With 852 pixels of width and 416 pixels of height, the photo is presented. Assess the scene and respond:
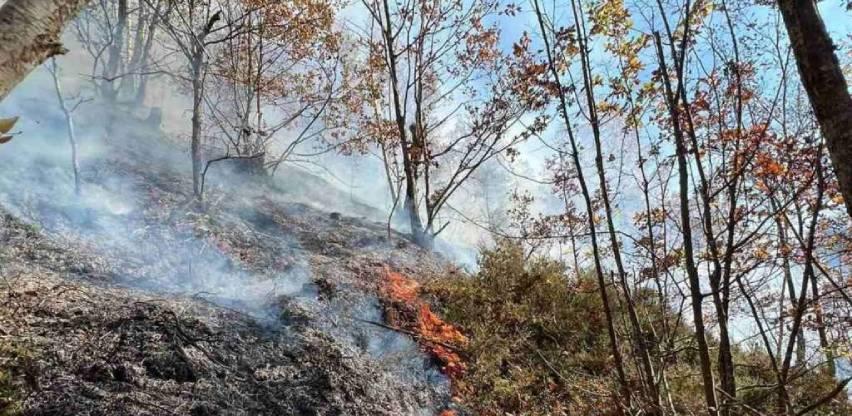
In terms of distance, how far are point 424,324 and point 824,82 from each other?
4651 millimetres

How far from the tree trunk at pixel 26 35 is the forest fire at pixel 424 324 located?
4100 millimetres

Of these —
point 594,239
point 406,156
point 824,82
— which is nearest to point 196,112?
point 406,156

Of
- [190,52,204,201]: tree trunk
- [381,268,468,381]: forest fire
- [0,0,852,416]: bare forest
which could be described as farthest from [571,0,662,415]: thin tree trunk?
[190,52,204,201]: tree trunk

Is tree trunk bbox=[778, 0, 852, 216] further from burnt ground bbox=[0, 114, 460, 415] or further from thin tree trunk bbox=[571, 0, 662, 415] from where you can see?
burnt ground bbox=[0, 114, 460, 415]

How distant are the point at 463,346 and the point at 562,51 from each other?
332cm

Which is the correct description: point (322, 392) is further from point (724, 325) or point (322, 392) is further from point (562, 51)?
point (562, 51)

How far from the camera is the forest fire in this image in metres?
5.05

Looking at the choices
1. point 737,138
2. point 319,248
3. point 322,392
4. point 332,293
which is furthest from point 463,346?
point 737,138

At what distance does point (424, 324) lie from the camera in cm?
563

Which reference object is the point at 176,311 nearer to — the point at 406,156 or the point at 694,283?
the point at 694,283

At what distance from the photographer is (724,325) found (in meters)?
2.94

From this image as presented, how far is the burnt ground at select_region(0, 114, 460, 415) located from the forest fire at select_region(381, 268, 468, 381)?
0.57 feet

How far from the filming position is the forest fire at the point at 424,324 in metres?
5.05

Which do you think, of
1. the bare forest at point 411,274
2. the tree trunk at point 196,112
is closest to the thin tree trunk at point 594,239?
the bare forest at point 411,274
